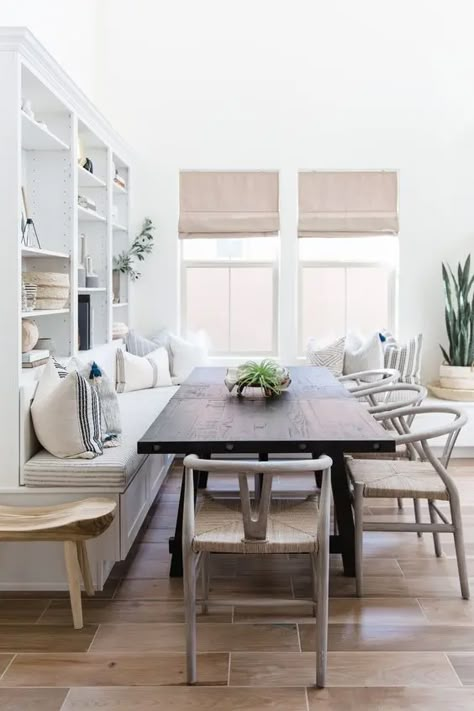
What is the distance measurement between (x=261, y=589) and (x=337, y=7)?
4.81 meters

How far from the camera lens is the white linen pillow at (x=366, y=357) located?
18.8 ft

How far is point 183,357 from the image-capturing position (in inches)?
236

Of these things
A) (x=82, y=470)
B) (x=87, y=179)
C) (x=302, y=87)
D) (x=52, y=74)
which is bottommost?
(x=82, y=470)

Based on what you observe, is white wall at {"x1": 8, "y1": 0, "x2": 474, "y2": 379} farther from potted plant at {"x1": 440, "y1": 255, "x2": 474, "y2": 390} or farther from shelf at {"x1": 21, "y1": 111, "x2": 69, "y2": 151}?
shelf at {"x1": 21, "y1": 111, "x2": 69, "y2": 151}

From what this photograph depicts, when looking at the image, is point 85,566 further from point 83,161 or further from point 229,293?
point 229,293

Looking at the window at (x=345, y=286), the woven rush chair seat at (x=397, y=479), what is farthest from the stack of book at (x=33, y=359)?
the window at (x=345, y=286)

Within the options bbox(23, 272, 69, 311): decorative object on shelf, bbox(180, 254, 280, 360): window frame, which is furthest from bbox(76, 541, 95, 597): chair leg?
bbox(180, 254, 280, 360): window frame

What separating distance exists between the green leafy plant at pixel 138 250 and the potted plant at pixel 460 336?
93.4 inches

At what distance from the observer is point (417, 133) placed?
6168 millimetres

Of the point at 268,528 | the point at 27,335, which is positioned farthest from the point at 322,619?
the point at 27,335

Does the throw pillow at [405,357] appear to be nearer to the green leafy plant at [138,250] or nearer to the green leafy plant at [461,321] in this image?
the green leafy plant at [461,321]

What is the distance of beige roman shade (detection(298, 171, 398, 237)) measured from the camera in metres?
6.24

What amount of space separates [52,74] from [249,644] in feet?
8.71

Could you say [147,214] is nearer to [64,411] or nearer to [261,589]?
[64,411]
